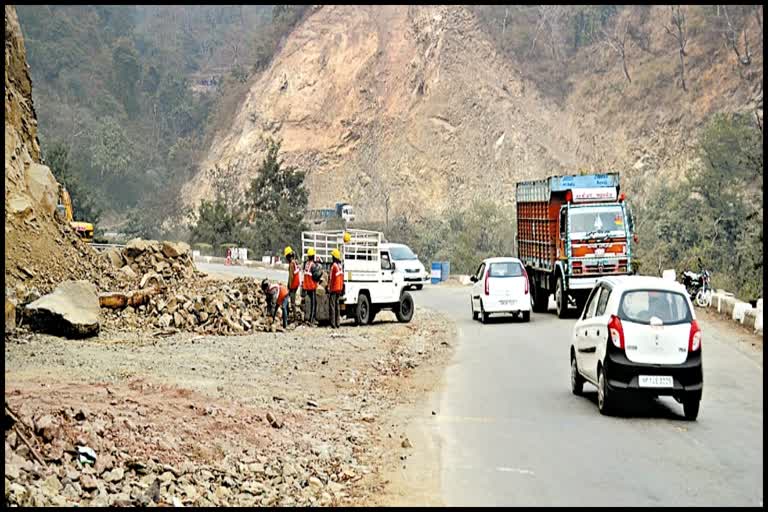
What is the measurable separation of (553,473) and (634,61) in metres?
77.2

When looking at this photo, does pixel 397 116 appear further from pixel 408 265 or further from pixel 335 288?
pixel 335 288

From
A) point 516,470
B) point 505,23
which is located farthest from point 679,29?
point 516,470

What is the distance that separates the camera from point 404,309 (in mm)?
27922

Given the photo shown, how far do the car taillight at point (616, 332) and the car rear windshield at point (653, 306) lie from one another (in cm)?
10

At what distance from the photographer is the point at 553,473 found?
32.2ft

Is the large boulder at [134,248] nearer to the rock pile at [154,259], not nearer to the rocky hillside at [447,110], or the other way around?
the rock pile at [154,259]

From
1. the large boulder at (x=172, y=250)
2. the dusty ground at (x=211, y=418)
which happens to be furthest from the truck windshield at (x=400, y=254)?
the dusty ground at (x=211, y=418)

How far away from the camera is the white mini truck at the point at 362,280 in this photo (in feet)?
85.7

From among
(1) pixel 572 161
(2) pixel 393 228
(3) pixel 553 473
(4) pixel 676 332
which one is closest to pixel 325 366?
(4) pixel 676 332

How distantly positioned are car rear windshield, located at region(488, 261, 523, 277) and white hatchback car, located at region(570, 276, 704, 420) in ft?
45.2

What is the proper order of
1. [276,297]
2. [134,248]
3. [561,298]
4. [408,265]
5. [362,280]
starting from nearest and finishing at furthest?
[276,297] → [362,280] → [561,298] → [134,248] → [408,265]

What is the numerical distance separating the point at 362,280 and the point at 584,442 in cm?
1505

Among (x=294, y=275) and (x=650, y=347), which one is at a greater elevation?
(x=294, y=275)

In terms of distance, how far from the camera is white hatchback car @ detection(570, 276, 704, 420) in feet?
42.8
